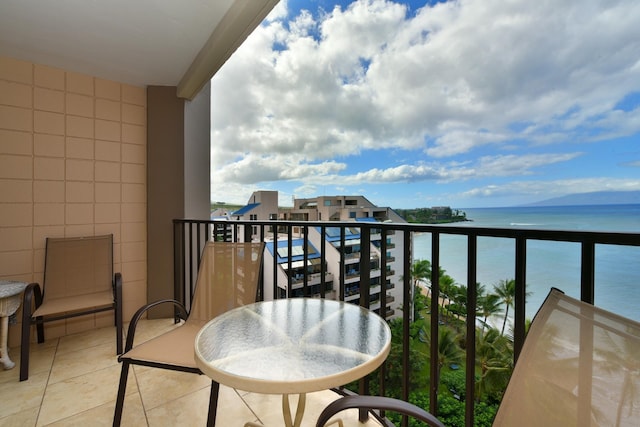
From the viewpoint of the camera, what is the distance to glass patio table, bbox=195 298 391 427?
0.85m

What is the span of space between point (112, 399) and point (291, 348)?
4.91 ft

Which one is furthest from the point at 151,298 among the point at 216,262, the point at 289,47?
the point at 289,47

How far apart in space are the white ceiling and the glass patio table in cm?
191

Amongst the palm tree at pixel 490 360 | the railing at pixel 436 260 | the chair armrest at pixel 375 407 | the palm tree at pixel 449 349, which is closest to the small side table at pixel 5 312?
the railing at pixel 436 260

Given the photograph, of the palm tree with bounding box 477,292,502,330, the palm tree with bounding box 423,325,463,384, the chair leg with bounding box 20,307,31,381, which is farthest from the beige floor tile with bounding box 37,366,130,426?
the palm tree with bounding box 477,292,502,330

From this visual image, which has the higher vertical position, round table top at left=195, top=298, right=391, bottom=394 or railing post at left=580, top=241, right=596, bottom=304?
railing post at left=580, top=241, right=596, bottom=304

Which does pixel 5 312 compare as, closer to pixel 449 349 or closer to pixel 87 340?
pixel 87 340

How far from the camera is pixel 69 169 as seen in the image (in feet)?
8.99

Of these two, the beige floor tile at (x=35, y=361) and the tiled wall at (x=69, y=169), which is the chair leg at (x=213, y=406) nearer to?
the beige floor tile at (x=35, y=361)

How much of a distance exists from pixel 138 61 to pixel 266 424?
3115 mm

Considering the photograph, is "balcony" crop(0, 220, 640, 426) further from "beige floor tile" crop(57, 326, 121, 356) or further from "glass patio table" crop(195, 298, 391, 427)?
"glass patio table" crop(195, 298, 391, 427)

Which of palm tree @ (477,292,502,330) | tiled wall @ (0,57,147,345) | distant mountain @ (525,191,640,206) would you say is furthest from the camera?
palm tree @ (477,292,502,330)

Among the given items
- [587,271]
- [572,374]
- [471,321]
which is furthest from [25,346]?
[587,271]

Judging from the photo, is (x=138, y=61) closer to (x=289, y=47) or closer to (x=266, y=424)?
(x=266, y=424)
